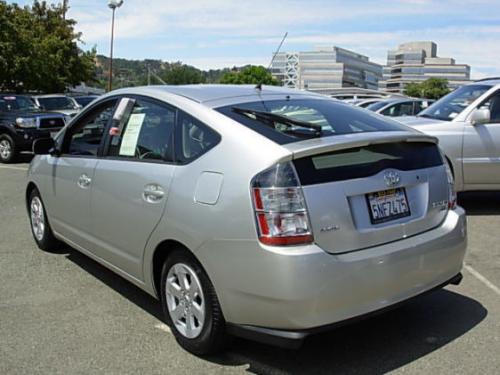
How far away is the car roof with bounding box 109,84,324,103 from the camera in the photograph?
12.4ft

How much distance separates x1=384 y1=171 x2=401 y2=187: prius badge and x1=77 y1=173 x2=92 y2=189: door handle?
7.48ft

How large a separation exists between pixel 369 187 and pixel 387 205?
0.19 m

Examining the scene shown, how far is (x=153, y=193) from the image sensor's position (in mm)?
3578

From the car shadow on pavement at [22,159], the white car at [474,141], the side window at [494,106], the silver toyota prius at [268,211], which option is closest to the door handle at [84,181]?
the silver toyota prius at [268,211]

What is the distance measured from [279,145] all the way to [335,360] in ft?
4.40

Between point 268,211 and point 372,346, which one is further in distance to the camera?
point 372,346

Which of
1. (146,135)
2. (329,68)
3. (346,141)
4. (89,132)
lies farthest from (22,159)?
(329,68)

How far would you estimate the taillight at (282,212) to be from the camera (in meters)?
2.90

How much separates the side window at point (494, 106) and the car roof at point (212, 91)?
157 inches

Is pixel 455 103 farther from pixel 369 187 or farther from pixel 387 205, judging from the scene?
pixel 369 187

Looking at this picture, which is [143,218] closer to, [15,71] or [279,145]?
[279,145]

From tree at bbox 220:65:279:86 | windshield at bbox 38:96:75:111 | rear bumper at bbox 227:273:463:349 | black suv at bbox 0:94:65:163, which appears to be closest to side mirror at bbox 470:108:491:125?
rear bumper at bbox 227:273:463:349

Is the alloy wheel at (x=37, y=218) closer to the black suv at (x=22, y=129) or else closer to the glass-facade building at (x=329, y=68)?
the black suv at (x=22, y=129)

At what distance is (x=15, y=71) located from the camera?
30.0 metres
